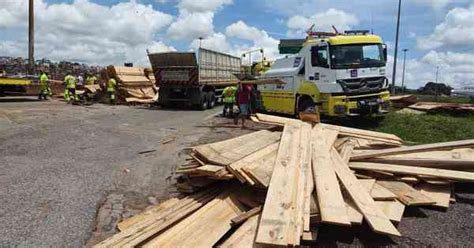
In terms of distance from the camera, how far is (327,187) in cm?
553

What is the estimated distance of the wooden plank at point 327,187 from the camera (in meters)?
4.74

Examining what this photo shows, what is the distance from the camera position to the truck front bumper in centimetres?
1391

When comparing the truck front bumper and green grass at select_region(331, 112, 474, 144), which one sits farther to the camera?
the truck front bumper

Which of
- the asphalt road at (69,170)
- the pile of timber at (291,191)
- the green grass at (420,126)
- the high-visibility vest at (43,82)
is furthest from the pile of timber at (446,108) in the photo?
the high-visibility vest at (43,82)

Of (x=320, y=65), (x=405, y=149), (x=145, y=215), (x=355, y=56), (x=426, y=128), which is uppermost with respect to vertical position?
(x=355, y=56)

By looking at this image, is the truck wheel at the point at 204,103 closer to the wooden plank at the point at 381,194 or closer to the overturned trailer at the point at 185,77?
the overturned trailer at the point at 185,77

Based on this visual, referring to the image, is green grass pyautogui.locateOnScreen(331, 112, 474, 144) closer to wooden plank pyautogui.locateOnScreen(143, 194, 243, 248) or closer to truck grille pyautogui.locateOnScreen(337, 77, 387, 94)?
truck grille pyautogui.locateOnScreen(337, 77, 387, 94)

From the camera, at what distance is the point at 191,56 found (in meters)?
21.2

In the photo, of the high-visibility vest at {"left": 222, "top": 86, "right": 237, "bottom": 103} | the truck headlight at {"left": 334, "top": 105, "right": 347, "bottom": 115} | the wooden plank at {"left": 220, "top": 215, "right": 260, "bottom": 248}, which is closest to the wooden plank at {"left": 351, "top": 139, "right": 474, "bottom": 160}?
the wooden plank at {"left": 220, "top": 215, "right": 260, "bottom": 248}

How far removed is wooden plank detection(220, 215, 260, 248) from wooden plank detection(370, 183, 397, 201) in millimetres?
1697

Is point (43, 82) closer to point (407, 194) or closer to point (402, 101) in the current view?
point (402, 101)

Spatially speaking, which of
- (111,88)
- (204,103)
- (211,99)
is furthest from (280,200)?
(111,88)

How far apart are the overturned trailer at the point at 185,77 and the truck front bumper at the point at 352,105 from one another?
28.9ft

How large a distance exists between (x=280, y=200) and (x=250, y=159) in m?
1.43
